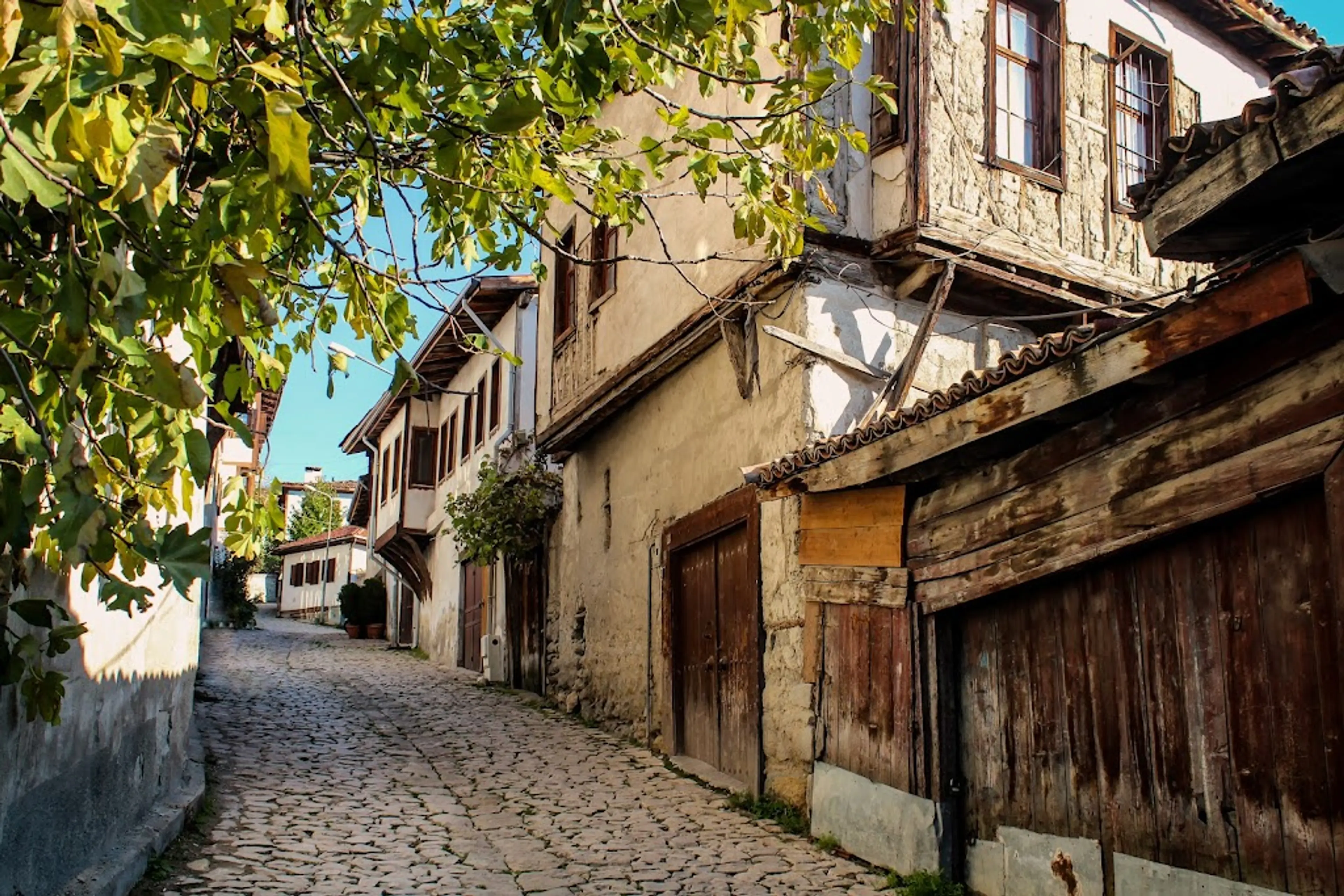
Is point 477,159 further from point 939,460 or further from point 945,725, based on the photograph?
point 945,725

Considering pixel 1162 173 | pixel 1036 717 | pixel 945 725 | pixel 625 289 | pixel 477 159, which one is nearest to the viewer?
pixel 1162 173

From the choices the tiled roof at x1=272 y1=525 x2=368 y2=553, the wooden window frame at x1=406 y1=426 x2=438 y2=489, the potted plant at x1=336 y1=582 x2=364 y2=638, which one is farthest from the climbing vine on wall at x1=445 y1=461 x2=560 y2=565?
the tiled roof at x1=272 y1=525 x2=368 y2=553

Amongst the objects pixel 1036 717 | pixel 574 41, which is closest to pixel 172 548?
pixel 574 41

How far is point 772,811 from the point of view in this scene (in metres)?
7.17

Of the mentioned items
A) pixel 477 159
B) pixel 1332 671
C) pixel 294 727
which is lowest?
pixel 294 727

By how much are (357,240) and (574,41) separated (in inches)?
65.9

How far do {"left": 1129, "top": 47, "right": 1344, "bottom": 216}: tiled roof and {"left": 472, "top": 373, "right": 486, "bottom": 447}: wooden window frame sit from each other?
47.2 ft

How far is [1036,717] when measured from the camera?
529 centimetres

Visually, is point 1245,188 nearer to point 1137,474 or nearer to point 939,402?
point 1137,474

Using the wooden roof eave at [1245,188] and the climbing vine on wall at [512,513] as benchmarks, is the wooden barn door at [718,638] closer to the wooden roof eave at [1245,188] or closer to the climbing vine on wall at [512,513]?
the climbing vine on wall at [512,513]

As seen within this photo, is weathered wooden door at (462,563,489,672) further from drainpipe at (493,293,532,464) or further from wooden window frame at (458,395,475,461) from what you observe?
drainpipe at (493,293,532,464)

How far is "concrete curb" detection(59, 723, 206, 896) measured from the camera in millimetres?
4605

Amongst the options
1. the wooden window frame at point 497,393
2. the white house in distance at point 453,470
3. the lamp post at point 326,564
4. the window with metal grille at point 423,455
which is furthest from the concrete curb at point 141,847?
the lamp post at point 326,564

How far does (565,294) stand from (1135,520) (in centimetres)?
872
